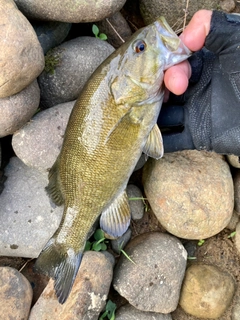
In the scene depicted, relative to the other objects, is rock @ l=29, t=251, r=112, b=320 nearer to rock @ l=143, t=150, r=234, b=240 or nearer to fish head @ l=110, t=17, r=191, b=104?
rock @ l=143, t=150, r=234, b=240

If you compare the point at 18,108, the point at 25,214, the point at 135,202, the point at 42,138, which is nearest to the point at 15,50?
the point at 18,108

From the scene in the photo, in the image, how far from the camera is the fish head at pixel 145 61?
264 centimetres

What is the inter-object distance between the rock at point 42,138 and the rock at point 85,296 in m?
0.90

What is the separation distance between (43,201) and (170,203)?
1.12m

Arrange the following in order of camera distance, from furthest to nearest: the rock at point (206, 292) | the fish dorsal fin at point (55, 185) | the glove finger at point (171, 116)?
the rock at point (206, 292)
the glove finger at point (171, 116)
the fish dorsal fin at point (55, 185)

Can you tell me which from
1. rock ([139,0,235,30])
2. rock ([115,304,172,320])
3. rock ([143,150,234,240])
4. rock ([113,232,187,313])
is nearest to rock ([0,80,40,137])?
rock ([143,150,234,240])

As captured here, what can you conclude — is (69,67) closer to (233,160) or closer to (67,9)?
(67,9)

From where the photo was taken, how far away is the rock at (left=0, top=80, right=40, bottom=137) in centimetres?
313

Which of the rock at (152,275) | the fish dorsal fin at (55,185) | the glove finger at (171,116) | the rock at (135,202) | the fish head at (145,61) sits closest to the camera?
the fish head at (145,61)

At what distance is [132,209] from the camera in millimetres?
3840

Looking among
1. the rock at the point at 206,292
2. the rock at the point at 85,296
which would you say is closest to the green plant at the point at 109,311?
the rock at the point at 85,296

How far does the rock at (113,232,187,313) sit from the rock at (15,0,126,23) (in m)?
1.99

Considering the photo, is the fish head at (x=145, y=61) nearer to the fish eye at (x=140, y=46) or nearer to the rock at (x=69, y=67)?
the fish eye at (x=140, y=46)

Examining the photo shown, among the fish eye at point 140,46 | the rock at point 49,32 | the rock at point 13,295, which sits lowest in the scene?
the rock at point 13,295
